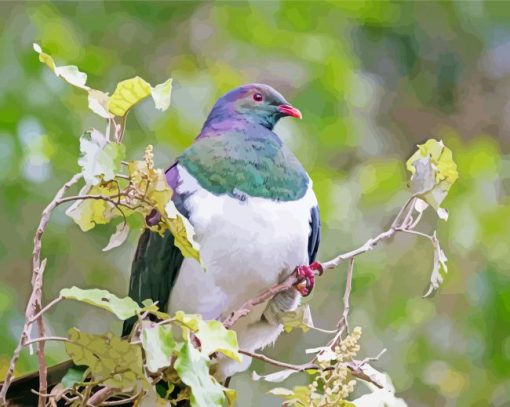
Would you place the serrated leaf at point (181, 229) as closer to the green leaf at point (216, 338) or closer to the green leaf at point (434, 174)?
the green leaf at point (216, 338)

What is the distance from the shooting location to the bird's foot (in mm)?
1871

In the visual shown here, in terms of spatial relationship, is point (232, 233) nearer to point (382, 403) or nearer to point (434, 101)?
point (382, 403)

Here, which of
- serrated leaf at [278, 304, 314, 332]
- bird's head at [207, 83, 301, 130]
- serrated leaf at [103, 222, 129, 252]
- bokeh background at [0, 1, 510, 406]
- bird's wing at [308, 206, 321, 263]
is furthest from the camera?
bokeh background at [0, 1, 510, 406]

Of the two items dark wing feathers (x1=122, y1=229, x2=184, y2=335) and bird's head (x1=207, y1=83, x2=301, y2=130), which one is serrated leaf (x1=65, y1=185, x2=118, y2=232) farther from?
bird's head (x1=207, y1=83, x2=301, y2=130)

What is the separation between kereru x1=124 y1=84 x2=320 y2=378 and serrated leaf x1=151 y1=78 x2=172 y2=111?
0.52 m

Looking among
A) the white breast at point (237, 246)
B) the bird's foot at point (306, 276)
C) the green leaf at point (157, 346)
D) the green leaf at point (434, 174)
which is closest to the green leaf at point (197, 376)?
the green leaf at point (157, 346)

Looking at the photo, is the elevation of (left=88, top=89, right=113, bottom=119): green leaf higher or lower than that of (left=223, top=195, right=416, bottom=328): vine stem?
higher

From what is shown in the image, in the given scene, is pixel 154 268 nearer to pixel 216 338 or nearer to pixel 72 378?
pixel 72 378

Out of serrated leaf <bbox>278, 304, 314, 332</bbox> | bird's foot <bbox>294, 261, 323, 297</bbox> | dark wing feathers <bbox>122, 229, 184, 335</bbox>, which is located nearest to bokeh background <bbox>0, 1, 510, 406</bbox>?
dark wing feathers <bbox>122, 229, 184, 335</bbox>

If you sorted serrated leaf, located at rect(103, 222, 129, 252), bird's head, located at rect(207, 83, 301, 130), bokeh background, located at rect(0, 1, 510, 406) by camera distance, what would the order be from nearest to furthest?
1. serrated leaf, located at rect(103, 222, 129, 252)
2. bird's head, located at rect(207, 83, 301, 130)
3. bokeh background, located at rect(0, 1, 510, 406)

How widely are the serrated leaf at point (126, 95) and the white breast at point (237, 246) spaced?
0.55 meters

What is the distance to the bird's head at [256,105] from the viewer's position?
2209 mm

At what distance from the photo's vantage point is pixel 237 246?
1999mm

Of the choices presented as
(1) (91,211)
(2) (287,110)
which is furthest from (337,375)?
(2) (287,110)
